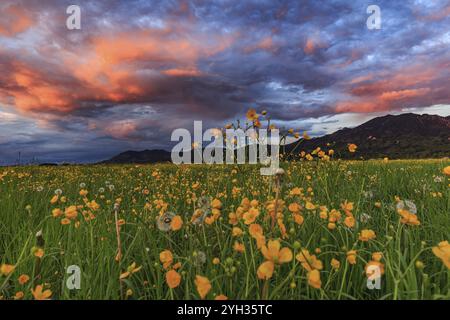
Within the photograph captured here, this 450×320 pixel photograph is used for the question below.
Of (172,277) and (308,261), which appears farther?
(308,261)

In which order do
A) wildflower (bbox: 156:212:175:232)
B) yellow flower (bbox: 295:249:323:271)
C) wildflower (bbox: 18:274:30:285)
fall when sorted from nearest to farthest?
yellow flower (bbox: 295:249:323:271) → wildflower (bbox: 18:274:30:285) → wildflower (bbox: 156:212:175:232)

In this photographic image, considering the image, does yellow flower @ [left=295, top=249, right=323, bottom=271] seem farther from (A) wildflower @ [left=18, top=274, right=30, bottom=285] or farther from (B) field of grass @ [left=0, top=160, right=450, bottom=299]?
(A) wildflower @ [left=18, top=274, right=30, bottom=285]

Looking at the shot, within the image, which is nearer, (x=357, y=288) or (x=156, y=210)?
(x=357, y=288)

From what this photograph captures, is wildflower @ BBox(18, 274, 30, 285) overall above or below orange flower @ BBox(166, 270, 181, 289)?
below

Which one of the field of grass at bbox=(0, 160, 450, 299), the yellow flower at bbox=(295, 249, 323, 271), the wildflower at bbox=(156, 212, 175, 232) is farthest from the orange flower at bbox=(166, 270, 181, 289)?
the wildflower at bbox=(156, 212, 175, 232)

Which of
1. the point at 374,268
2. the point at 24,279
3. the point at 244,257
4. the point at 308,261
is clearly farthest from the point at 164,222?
the point at 374,268

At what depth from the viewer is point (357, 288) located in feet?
6.74

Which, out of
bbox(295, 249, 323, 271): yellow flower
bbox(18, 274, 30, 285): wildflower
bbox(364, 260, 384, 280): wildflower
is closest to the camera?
bbox(364, 260, 384, 280): wildflower

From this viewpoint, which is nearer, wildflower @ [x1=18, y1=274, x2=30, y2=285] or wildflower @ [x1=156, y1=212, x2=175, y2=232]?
wildflower @ [x1=18, y1=274, x2=30, y2=285]

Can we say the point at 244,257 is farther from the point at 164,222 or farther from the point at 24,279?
the point at 24,279

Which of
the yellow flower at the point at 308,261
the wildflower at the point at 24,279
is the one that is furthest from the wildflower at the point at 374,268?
the wildflower at the point at 24,279
